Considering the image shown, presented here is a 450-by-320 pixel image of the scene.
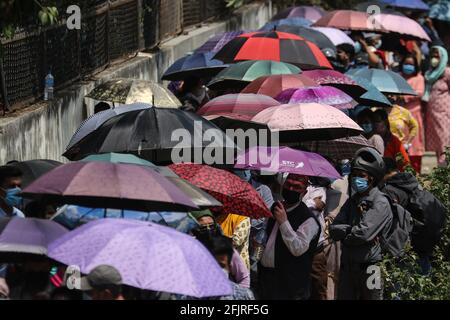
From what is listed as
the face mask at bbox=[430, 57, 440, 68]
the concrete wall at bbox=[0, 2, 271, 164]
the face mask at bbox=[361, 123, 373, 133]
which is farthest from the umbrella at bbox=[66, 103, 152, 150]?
the face mask at bbox=[430, 57, 440, 68]

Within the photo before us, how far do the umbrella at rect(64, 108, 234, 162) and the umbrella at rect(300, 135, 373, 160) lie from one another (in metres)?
2.57

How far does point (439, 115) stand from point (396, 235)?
29.8 ft

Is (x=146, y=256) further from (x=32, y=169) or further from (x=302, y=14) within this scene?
(x=302, y=14)

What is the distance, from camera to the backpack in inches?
448

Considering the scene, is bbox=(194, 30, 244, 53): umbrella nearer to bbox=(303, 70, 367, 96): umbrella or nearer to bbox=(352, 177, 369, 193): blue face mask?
bbox=(303, 70, 367, 96): umbrella

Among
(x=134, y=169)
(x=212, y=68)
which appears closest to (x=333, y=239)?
(x=134, y=169)

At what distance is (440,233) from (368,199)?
52.5 inches

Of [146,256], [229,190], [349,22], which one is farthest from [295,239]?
[349,22]

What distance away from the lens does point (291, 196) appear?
10.8 meters

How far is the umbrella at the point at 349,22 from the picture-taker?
806 inches

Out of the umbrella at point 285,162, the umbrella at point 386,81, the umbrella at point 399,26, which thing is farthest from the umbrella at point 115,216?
Result: the umbrella at point 399,26

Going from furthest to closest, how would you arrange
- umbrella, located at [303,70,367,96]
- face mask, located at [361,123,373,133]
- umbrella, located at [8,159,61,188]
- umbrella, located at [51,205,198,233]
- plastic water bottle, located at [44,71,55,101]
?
umbrella, located at [303,70,367,96] → face mask, located at [361,123,373,133] → plastic water bottle, located at [44,71,55,101] → umbrella, located at [8,159,61,188] → umbrella, located at [51,205,198,233]
